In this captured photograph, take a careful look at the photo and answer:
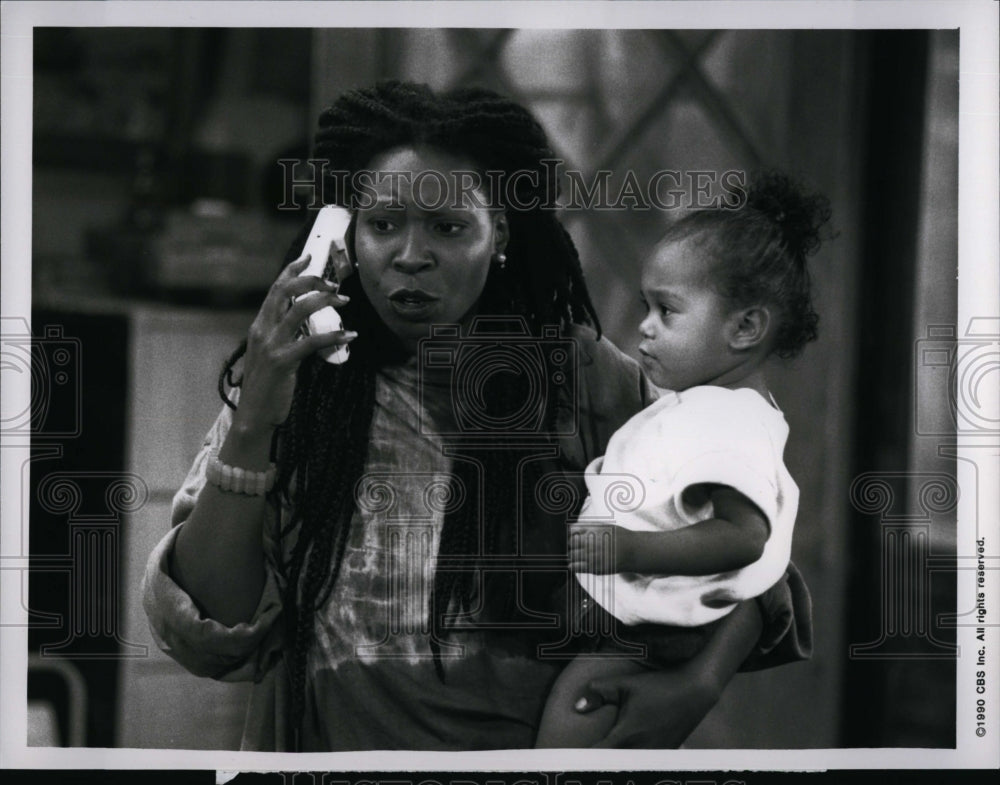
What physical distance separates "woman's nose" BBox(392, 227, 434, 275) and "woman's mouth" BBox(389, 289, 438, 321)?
0.05 m

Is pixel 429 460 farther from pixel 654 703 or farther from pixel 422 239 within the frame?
pixel 654 703

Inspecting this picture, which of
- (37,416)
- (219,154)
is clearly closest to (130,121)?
(219,154)

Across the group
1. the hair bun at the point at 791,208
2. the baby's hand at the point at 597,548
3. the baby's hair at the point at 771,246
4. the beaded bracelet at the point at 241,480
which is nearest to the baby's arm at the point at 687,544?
the baby's hand at the point at 597,548

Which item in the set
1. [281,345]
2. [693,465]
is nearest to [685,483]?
[693,465]

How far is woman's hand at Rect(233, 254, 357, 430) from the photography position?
7.96 ft

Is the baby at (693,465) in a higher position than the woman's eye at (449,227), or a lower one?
lower

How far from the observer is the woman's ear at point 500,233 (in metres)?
2.44

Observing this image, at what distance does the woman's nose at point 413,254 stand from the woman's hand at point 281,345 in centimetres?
15

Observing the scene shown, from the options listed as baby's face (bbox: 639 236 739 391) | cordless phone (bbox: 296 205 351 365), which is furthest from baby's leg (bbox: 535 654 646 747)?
cordless phone (bbox: 296 205 351 365)

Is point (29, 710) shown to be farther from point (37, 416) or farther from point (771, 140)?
point (771, 140)

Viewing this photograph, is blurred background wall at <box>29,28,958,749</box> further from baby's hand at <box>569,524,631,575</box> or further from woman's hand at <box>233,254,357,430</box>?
baby's hand at <box>569,524,631,575</box>

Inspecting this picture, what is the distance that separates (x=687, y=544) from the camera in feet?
7.85

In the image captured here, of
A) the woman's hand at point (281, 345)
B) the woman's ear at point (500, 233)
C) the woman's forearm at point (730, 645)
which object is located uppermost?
the woman's ear at point (500, 233)

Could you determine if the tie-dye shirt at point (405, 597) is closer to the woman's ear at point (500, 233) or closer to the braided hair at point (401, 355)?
the braided hair at point (401, 355)
